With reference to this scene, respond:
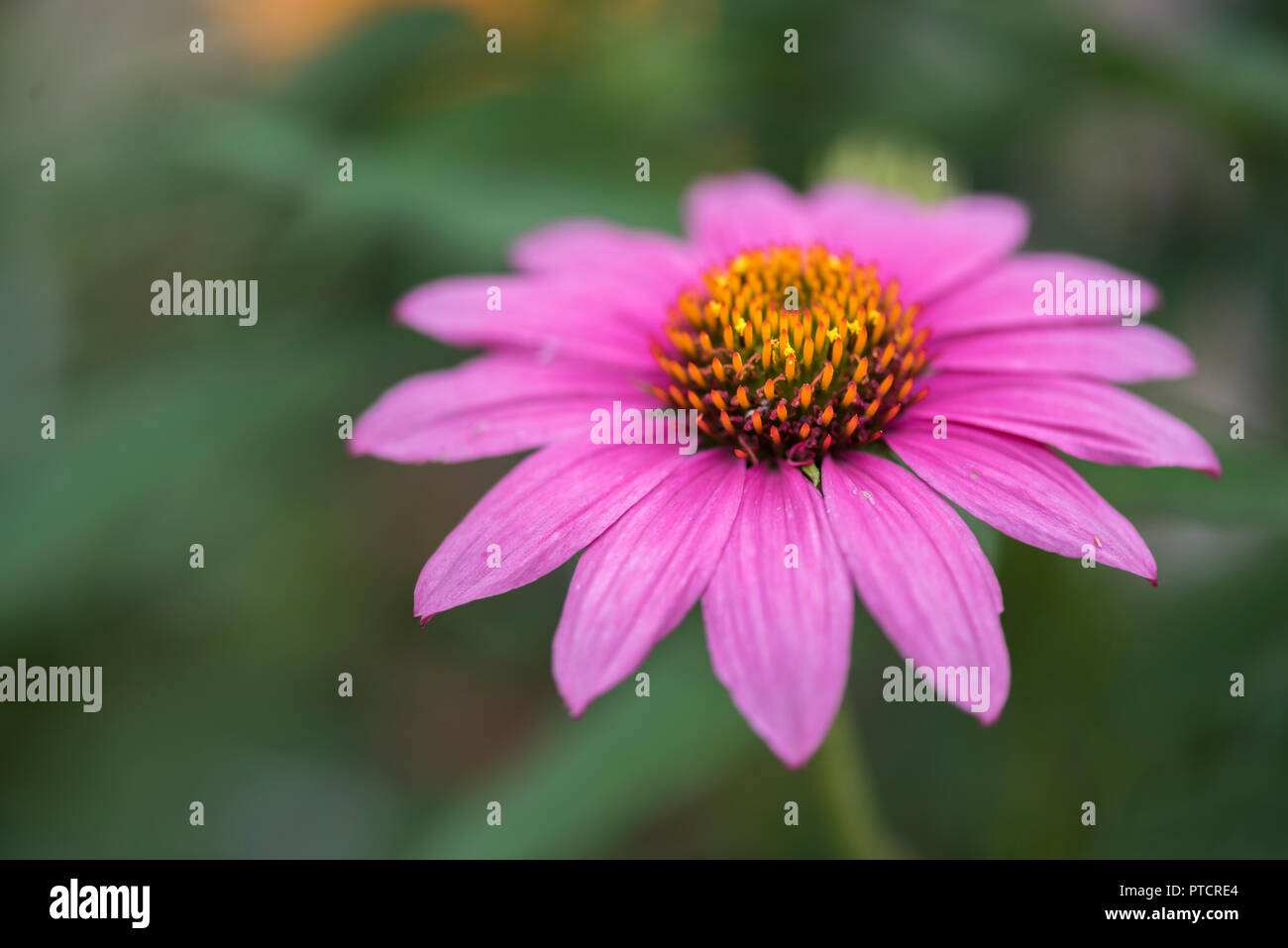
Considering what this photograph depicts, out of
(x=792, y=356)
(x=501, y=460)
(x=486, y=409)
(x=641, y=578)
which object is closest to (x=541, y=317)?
(x=486, y=409)

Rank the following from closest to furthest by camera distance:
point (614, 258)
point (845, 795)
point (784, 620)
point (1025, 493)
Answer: point (784, 620), point (1025, 493), point (845, 795), point (614, 258)

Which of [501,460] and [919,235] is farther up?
[919,235]

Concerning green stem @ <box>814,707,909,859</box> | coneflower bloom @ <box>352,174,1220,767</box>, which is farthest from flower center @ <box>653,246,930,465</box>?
green stem @ <box>814,707,909,859</box>

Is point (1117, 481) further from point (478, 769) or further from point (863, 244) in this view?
point (478, 769)

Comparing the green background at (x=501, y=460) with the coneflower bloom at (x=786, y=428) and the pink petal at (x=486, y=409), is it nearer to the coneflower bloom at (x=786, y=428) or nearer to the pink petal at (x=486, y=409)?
the coneflower bloom at (x=786, y=428)

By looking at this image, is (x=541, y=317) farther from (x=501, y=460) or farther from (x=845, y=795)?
(x=501, y=460)

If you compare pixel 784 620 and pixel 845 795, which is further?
pixel 845 795

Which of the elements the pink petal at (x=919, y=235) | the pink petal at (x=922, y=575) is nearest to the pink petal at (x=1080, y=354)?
the pink petal at (x=919, y=235)
